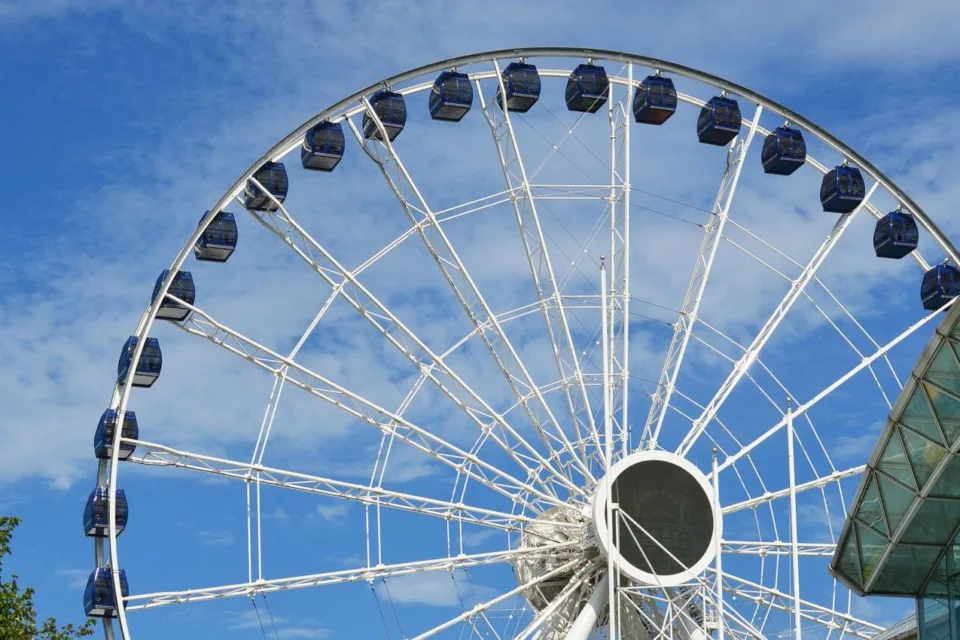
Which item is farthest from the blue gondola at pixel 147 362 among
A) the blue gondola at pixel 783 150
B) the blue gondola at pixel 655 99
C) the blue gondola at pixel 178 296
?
the blue gondola at pixel 783 150

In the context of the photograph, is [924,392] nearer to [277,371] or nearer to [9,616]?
[277,371]

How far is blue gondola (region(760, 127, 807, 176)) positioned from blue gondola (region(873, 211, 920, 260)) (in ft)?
10.5

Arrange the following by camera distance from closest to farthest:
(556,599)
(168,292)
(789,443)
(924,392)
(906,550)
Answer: (924,392)
(906,550)
(789,443)
(556,599)
(168,292)

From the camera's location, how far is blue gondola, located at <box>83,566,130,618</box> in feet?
155

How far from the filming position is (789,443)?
41.5 meters

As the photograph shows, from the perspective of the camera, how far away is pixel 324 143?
5125 centimetres

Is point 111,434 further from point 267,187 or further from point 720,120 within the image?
point 720,120

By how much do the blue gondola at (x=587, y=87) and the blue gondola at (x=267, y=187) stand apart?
8892mm

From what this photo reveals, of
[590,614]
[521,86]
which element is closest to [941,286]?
[521,86]

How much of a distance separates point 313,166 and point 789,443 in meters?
17.3

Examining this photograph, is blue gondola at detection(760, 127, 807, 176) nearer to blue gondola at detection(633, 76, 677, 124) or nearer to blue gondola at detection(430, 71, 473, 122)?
blue gondola at detection(633, 76, 677, 124)

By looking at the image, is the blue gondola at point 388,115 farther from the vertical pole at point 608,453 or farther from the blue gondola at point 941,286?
the blue gondola at point 941,286

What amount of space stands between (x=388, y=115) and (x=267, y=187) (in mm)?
4028

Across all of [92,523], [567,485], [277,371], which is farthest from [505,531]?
[92,523]
